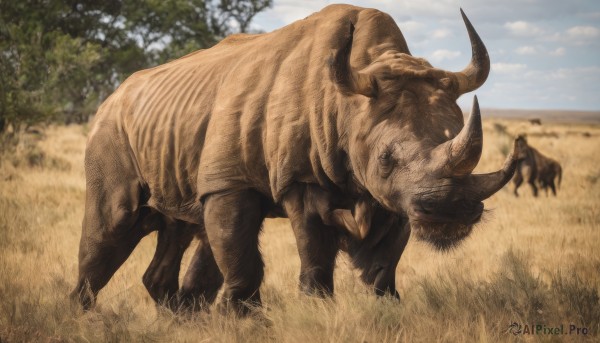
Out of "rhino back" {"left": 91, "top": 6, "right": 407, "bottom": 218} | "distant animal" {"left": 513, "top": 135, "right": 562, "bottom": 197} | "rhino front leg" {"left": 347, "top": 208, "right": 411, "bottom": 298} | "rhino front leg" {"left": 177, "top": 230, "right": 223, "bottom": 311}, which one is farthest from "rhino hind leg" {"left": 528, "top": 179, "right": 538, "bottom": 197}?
"rhino front leg" {"left": 347, "top": 208, "right": 411, "bottom": 298}

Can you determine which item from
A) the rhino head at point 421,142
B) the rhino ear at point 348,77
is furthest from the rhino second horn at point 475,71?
the rhino ear at point 348,77

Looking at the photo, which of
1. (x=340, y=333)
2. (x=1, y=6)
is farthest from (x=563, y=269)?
(x=1, y=6)

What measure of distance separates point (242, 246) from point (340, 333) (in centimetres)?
117

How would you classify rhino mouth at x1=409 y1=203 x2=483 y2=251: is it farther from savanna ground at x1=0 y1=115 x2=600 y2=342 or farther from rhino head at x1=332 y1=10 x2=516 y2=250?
savanna ground at x1=0 y1=115 x2=600 y2=342

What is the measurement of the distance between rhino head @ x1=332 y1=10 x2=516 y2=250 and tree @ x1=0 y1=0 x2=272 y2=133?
14422 millimetres

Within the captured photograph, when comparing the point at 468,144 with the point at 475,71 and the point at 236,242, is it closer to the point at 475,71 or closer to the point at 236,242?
the point at 475,71

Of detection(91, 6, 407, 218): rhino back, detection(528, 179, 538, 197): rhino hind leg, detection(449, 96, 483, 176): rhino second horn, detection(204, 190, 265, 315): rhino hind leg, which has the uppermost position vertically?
detection(449, 96, 483, 176): rhino second horn

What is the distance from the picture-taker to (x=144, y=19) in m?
31.0

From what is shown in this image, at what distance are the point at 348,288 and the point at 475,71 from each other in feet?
6.06

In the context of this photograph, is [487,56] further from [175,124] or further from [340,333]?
[175,124]

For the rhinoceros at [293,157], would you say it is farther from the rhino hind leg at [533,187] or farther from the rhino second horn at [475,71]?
the rhino hind leg at [533,187]

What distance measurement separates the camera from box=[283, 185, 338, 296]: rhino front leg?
4.72 meters

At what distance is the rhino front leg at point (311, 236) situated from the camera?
4.72 meters

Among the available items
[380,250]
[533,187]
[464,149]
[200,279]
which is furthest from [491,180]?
[533,187]
